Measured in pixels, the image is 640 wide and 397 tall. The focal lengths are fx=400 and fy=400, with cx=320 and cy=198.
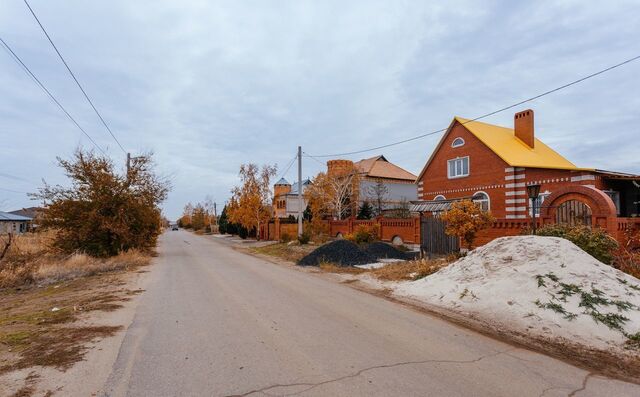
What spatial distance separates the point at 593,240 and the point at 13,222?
65709mm

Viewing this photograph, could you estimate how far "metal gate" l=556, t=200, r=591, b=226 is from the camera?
513 inches

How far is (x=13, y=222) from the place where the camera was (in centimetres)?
5444

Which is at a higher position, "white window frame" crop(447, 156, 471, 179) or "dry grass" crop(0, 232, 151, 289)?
"white window frame" crop(447, 156, 471, 179)

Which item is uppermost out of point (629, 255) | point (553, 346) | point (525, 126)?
point (525, 126)

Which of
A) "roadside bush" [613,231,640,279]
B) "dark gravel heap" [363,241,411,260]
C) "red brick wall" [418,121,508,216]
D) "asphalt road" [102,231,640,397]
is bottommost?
"asphalt road" [102,231,640,397]

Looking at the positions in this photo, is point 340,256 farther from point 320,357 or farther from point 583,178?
point 583,178

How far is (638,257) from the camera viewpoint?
10797 millimetres

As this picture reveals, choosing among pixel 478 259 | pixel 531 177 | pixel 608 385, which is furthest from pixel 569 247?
pixel 531 177

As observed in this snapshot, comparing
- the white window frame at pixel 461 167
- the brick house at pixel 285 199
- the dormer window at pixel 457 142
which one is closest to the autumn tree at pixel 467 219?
the white window frame at pixel 461 167

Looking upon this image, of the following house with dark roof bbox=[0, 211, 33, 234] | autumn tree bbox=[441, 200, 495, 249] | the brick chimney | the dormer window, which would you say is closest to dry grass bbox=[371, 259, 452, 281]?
autumn tree bbox=[441, 200, 495, 249]

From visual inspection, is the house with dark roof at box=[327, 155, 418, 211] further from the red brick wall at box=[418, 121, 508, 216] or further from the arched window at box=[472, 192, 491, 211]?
the arched window at box=[472, 192, 491, 211]

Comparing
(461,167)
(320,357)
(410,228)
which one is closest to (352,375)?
(320,357)

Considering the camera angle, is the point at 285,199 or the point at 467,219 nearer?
the point at 467,219

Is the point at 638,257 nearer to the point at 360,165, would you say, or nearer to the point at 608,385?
the point at 608,385
